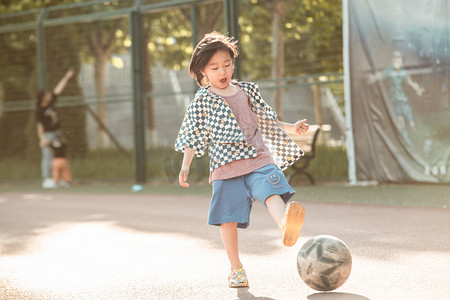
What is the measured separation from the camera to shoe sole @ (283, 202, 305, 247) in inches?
166

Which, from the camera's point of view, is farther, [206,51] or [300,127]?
[300,127]

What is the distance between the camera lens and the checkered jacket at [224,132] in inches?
183

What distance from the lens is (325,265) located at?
423 centimetres

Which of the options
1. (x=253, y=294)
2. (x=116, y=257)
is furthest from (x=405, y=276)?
(x=116, y=257)

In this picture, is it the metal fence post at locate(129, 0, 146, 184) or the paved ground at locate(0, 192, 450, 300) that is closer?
the paved ground at locate(0, 192, 450, 300)

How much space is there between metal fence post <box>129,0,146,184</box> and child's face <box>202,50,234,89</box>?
29.2 ft

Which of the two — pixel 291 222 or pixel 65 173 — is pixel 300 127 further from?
pixel 65 173

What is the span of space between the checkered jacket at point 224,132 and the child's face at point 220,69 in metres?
0.09

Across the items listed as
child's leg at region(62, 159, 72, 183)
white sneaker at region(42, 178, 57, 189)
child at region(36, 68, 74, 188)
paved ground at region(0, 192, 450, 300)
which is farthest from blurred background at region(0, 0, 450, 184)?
paved ground at region(0, 192, 450, 300)

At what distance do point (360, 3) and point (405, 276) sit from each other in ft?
22.9

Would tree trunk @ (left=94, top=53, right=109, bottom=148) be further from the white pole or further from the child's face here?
the child's face

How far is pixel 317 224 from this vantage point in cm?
746

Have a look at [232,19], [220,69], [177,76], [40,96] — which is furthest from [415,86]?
[40,96]

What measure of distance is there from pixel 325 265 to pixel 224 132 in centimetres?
104
